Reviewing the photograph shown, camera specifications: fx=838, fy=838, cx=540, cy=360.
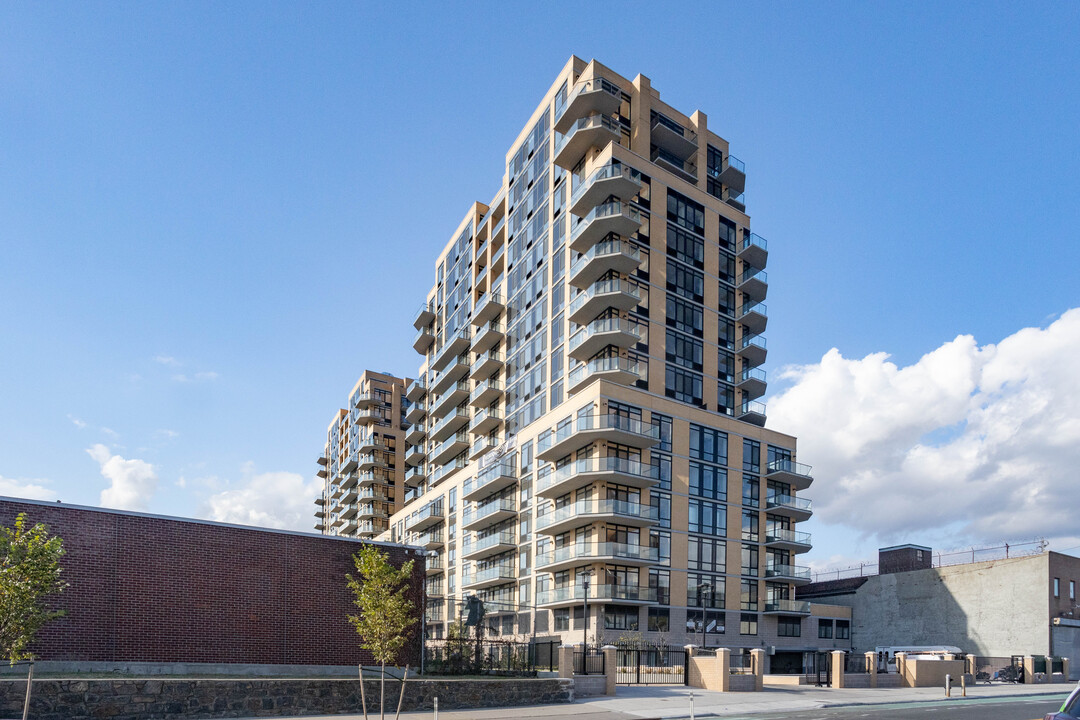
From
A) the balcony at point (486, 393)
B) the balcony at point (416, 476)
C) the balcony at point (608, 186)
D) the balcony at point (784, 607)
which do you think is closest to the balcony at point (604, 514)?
the balcony at point (784, 607)

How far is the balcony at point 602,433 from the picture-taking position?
5328 cm

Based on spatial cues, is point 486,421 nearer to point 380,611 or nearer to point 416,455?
point 416,455

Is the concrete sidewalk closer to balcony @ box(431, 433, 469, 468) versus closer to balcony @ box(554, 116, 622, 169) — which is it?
balcony @ box(554, 116, 622, 169)

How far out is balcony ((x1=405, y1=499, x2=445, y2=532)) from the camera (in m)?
82.2

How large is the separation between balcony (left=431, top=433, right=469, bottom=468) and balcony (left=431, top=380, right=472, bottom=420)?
3.07 meters

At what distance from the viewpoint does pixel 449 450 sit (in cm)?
8394

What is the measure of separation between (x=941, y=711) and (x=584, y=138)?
43.0 meters

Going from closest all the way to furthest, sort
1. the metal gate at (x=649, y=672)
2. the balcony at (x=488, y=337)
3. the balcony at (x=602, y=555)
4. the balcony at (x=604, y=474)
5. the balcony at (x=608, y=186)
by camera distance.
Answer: the metal gate at (x=649, y=672)
the balcony at (x=602, y=555)
the balcony at (x=604, y=474)
the balcony at (x=608, y=186)
the balcony at (x=488, y=337)

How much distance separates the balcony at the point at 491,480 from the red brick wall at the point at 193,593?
1320 inches

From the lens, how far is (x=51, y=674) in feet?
81.3

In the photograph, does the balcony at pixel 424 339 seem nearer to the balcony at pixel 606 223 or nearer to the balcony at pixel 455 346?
the balcony at pixel 455 346

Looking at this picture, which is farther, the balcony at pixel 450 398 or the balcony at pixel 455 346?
the balcony at pixel 450 398

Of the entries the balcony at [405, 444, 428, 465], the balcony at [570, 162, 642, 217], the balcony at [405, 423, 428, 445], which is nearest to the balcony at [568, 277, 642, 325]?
the balcony at [570, 162, 642, 217]

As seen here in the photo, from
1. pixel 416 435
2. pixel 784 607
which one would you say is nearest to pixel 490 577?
pixel 784 607
